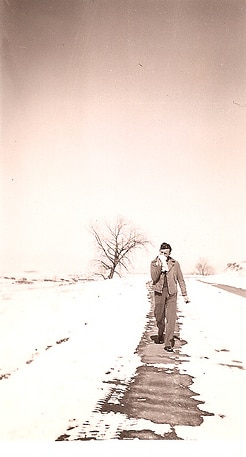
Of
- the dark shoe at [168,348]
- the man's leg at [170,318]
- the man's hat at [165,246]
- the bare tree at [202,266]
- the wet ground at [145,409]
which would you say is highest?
→ the bare tree at [202,266]

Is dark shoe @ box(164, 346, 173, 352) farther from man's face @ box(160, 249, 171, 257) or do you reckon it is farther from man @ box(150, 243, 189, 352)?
man's face @ box(160, 249, 171, 257)

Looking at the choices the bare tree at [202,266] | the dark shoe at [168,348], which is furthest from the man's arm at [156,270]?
the bare tree at [202,266]

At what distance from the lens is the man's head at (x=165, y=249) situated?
23.1 feet

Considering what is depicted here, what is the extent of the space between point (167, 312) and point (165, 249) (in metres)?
1.13

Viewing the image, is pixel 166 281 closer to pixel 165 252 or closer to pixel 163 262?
pixel 163 262

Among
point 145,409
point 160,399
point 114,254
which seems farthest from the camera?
point 114,254

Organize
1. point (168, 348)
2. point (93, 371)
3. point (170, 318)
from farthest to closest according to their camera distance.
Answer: point (170, 318) → point (168, 348) → point (93, 371)

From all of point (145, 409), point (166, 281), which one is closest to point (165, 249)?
point (166, 281)

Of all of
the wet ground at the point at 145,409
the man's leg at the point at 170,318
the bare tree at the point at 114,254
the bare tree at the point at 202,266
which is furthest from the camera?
the bare tree at the point at 114,254

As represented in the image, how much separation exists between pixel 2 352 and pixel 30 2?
21.1 ft

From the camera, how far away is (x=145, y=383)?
4.60m

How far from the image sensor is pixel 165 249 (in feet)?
23.1

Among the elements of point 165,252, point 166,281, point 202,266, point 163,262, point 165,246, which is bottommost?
point 166,281

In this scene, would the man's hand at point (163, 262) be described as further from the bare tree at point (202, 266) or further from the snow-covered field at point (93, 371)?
the bare tree at point (202, 266)
